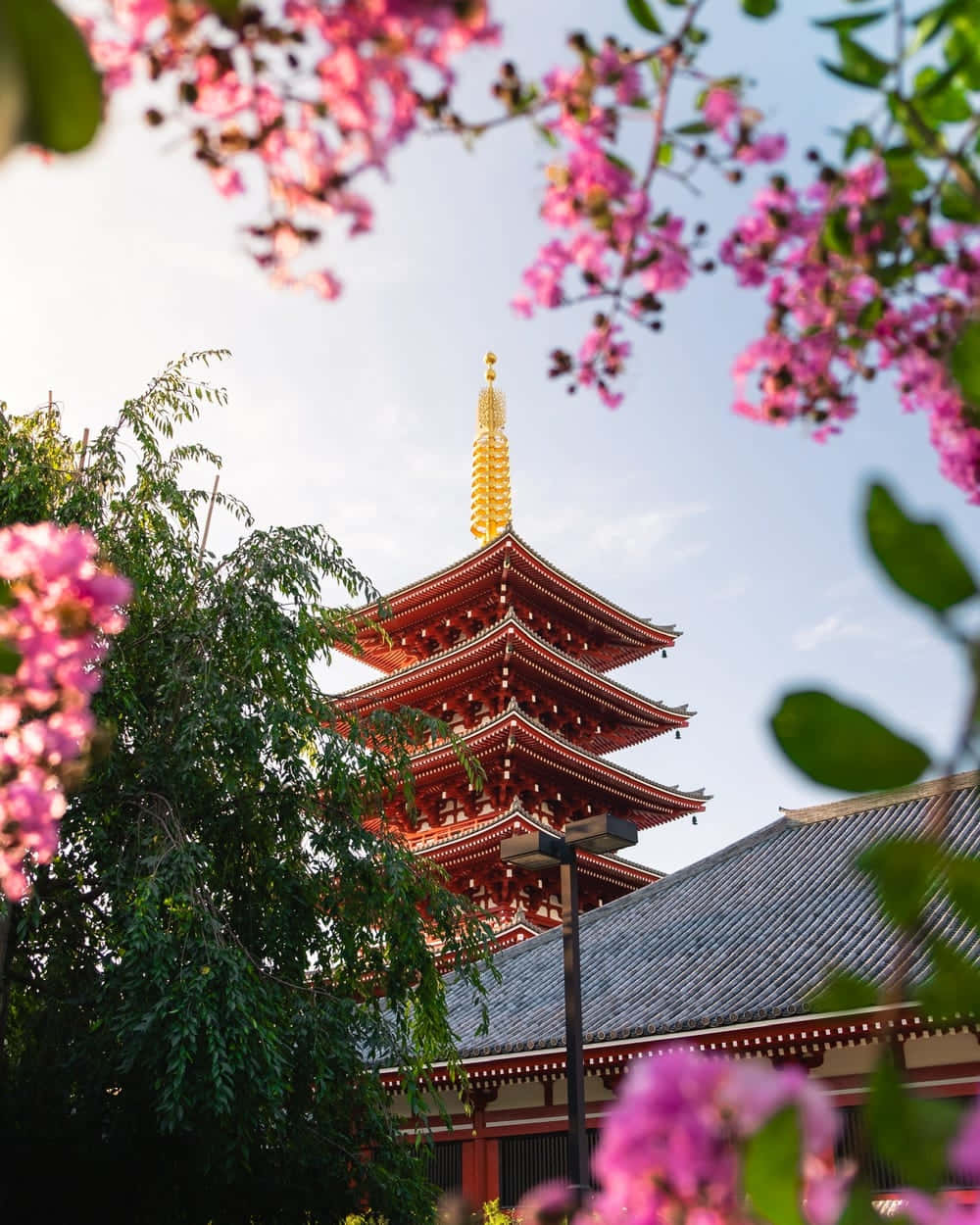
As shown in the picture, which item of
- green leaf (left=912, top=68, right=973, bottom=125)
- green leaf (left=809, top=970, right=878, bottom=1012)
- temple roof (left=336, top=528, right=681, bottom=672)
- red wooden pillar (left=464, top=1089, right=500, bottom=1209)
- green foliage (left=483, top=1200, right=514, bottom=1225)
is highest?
temple roof (left=336, top=528, right=681, bottom=672)

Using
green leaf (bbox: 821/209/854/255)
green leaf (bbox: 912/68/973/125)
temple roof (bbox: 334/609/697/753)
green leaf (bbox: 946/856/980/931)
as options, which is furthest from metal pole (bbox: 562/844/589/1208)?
temple roof (bbox: 334/609/697/753)

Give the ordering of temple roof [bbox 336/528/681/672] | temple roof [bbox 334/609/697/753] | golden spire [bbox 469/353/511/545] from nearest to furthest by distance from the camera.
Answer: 1. temple roof [bbox 334/609/697/753]
2. temple roof [bbox 336/528/681/672]
3. golden spire [bbox 469/353/511/545]

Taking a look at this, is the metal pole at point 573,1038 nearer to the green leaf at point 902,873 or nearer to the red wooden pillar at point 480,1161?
the red wooden pillar at point 480,1161

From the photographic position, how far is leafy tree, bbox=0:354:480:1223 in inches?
238

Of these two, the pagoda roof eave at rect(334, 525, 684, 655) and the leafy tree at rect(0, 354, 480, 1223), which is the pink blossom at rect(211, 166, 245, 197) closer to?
the leafy tree at rect(0, 354, 480, 1223)

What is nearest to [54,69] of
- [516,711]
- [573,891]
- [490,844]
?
[573,891]

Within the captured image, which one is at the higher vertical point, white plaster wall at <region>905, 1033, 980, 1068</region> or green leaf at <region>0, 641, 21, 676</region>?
green leaf at <region>0, 641, 21, 676</region>

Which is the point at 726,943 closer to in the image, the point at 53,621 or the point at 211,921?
the point at 211,921

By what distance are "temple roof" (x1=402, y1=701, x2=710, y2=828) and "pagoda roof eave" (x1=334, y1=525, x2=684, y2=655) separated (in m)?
2.66

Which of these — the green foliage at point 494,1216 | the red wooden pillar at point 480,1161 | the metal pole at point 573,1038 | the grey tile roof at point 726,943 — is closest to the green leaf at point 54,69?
the metal pole at point 573,1038

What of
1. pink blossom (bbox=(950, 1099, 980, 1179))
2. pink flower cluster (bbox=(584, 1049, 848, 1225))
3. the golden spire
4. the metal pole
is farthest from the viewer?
the golden spire

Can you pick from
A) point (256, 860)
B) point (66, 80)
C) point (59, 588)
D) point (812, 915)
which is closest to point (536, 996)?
point (812, 915)

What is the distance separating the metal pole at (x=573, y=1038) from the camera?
5.91 metres

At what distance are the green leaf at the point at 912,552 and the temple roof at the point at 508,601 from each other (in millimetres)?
17683
